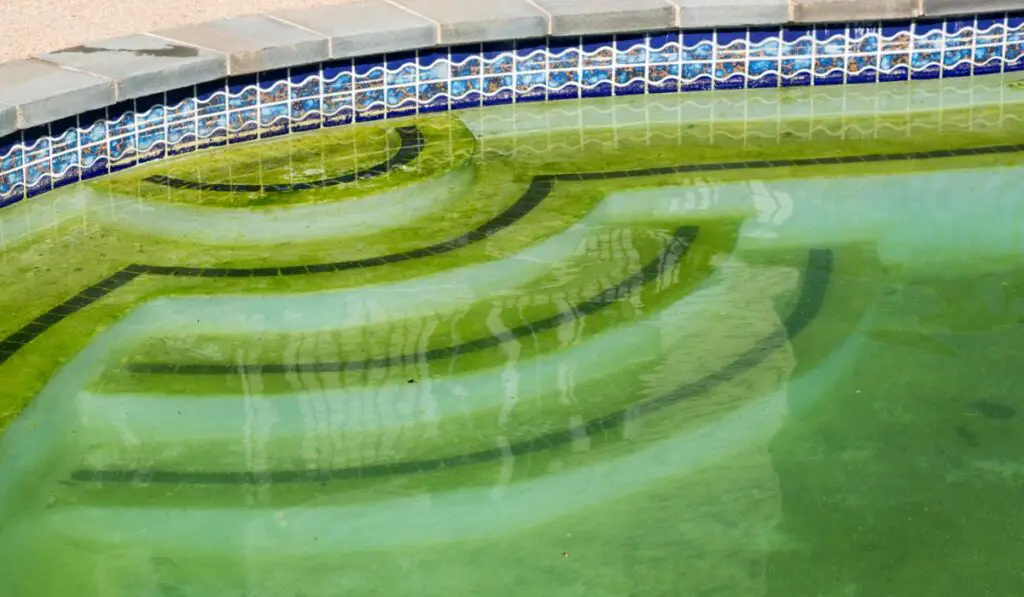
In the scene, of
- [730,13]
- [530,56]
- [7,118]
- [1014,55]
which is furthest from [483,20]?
[1014,55]

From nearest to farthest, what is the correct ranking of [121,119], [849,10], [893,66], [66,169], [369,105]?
[66,169]
[121,119]
[369,105]
[849,10]
[893,66]

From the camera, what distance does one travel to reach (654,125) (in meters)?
7.08

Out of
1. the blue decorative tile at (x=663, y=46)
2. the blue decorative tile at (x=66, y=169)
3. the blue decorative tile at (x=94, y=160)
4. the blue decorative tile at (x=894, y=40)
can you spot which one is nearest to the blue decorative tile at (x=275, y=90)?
the blue decorative tile at (x=94, y=160)

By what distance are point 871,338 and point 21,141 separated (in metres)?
3.04

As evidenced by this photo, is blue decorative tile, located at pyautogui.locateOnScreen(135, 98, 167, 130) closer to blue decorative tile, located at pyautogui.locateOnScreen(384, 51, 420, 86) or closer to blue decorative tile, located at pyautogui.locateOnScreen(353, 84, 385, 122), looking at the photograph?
blue decorative tile, located at pyautogui.locateOnScreen(353, 84, 385, 122)

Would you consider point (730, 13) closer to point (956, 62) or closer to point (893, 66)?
point (893, 66)

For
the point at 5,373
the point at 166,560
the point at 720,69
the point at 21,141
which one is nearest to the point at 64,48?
the point at 21,141

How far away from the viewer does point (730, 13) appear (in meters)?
7.22

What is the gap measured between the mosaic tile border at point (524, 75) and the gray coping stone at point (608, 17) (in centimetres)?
10

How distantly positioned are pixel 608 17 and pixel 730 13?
527 mm

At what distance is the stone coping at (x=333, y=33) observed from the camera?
6238mm

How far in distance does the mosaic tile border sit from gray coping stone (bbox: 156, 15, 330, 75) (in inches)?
4.1

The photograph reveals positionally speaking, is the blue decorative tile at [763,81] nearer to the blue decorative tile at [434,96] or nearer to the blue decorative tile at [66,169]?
the blue decorative tile at [434,96]

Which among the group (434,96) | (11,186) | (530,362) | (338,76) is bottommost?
(530,362)
